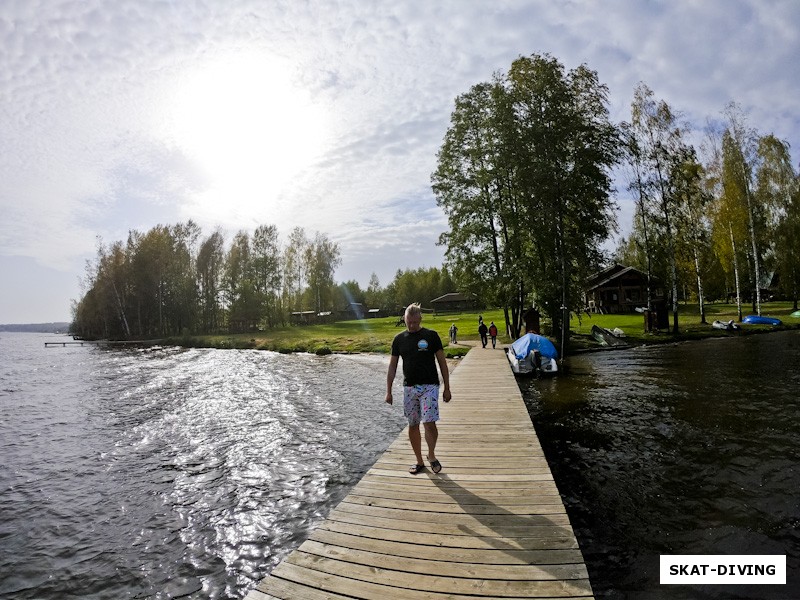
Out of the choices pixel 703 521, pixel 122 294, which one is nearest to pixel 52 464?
pixel 703 521

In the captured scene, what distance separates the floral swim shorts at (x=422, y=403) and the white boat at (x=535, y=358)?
15012 mm

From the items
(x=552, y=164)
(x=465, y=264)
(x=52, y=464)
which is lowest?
(x=52, y=464)

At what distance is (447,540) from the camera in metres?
4.95

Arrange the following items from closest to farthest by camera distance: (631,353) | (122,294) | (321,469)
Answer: (321,469)
(631,353)
(122,294)

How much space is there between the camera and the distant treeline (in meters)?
71.4

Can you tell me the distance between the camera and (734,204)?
3831 centimetres

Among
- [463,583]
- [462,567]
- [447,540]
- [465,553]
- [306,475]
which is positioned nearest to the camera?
[463,583]

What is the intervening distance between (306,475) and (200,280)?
71.5 m

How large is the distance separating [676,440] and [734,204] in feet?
123

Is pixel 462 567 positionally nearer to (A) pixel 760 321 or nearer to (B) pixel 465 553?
(B) pixel 465 553

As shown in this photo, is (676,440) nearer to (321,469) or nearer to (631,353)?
(321,469)

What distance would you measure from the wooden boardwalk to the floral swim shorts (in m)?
1.01

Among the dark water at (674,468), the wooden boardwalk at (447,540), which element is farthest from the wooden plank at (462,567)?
the dark water at (674,468)

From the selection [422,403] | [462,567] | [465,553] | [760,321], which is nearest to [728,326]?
[760,321]
